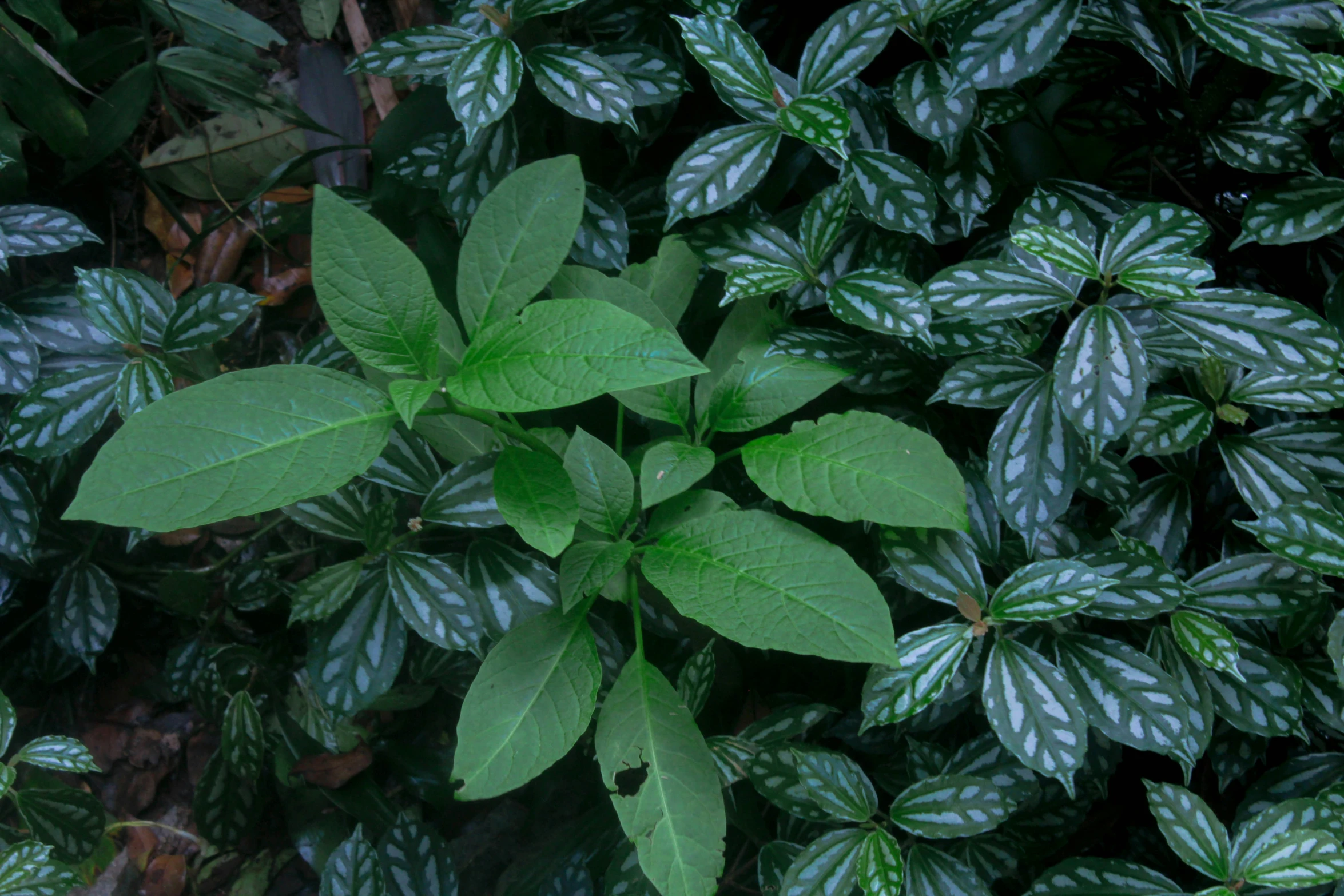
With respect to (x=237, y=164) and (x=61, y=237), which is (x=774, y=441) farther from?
(x=237, y=164)

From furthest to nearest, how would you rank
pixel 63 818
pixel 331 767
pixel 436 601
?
pixel 331 767 → pixel 63 818 → pixel 436 601

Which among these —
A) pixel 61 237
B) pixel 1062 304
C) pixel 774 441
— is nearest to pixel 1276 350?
pixel 1062 304

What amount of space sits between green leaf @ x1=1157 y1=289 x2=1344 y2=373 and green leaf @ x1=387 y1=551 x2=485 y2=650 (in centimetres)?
89

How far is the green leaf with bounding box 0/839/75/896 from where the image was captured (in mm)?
1075

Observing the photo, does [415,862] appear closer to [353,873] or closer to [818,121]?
[353,873]

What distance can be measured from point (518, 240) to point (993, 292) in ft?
1.74

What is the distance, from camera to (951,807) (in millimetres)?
982

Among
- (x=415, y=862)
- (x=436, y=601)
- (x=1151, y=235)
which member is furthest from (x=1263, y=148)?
(x=415, y=862)

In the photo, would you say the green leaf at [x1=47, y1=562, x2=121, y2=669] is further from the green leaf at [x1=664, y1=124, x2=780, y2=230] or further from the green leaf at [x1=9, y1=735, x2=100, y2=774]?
the green leaf at [x1=664, y1=124, x2=780, y2=230]

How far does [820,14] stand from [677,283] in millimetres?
537

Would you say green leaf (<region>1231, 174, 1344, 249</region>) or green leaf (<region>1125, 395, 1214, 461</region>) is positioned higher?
green leaf (<region>1231, 174, 1344, 249</region>)

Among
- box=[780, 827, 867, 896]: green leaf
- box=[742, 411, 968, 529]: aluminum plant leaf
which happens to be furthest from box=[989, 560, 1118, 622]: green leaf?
box=[780, 827, 867, 896]: green leaf

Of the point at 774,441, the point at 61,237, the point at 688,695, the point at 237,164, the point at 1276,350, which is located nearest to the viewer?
the point at 1276,350

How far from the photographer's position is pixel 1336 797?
954 millimetres
